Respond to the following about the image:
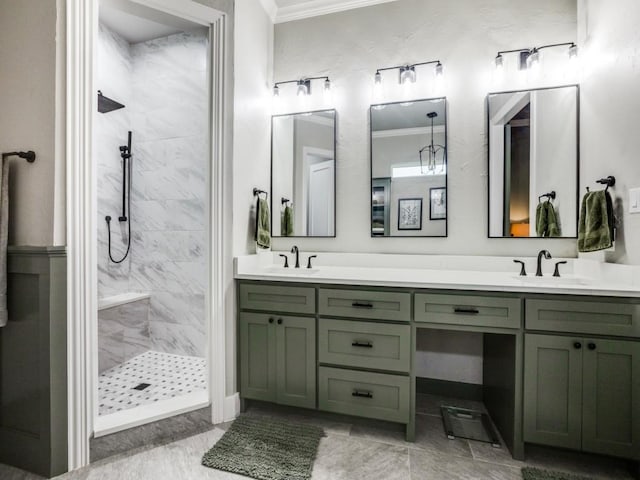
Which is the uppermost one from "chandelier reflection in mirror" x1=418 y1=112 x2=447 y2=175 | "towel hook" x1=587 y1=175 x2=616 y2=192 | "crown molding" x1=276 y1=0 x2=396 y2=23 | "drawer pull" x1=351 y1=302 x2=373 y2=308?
"crown molding" x1=276 y1=0 x2=396 y2=23

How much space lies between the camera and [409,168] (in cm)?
228

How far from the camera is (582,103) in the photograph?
2.00 meters

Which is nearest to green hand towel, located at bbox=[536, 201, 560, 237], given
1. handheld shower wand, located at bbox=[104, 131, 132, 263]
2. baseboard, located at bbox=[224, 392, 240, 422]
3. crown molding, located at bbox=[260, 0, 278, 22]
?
baseboard, located at bbox=[224, 392, 240, 422]

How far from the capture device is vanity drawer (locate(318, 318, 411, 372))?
1716 millimetres

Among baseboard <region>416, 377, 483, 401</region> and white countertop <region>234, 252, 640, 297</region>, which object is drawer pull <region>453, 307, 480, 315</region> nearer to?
white countertop <region>234, 252, 640, 297</region>

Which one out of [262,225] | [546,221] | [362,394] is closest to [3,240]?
[262,225]

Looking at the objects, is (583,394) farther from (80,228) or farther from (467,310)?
(80,228)

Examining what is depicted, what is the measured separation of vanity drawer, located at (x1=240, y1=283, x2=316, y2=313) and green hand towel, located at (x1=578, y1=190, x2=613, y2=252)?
1581 millimetres

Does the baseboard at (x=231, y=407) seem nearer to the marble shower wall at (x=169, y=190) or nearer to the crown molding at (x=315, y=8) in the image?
the marble shower wall at (x=169, y=190)

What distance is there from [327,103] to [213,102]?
932 millimetres

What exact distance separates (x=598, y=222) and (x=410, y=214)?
1.05 meters

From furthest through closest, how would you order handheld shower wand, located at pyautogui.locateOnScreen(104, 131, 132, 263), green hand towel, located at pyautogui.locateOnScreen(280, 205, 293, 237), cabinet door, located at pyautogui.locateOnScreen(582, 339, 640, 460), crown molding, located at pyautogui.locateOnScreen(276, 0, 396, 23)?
handheld shower wand, located at pyautogui.locateOnScreen(104, 131, 132, 263), green hand towel, located at pyautogui.locateOnScreen(280, 205, 293, 237), crown molding, located at pyautogui.locateOnScreen(276, 0, 396, 23), cabinet door, located at pyautogui.locateOnScreen(582, 339, 640, 460)

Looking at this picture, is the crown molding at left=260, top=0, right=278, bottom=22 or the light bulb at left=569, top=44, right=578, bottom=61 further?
the crown molding at left=260, top=0, right=278, bottom=22

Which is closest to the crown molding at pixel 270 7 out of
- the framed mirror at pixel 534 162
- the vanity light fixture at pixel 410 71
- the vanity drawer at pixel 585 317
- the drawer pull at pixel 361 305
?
the vanity light fixture at pixel 410 71
